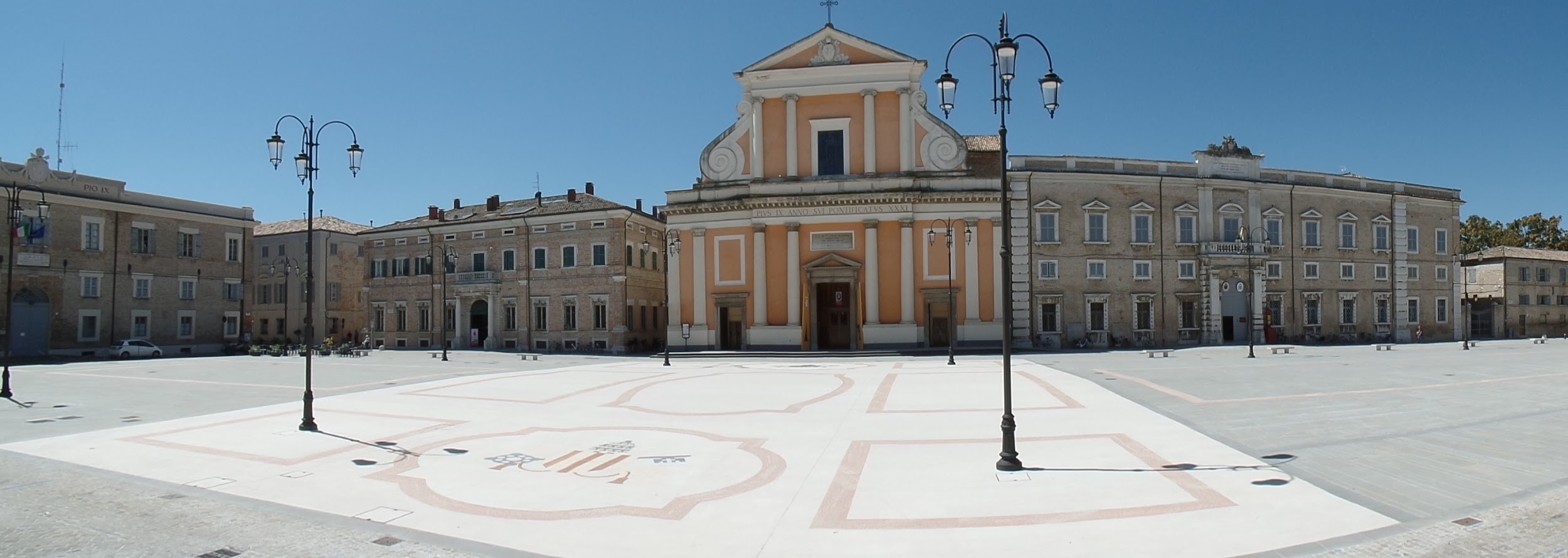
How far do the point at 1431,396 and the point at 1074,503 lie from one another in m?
14.2

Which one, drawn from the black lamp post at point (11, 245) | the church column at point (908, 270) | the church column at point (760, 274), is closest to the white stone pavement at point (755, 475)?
the black lamp post at point (11, 245)

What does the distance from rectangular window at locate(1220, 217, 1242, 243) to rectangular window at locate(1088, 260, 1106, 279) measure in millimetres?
7966

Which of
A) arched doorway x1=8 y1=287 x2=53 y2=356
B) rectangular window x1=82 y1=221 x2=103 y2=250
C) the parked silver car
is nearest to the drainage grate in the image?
the parked silver car

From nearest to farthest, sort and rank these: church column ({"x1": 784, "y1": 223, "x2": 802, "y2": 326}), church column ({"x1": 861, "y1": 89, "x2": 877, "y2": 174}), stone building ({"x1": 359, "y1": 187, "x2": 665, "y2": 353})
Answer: church column ({"x1": 784, "y1": 223, "x2": 802, "y2": 326})
church column ({"x1": 861, "y1": 89, "x2": 877, "y2": 174})
stone building ({"x1": 359, "y1": 187, "x2": 665, "y2": 353})

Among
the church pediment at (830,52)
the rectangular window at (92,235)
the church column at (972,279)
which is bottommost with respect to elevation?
the church column at (972,279)

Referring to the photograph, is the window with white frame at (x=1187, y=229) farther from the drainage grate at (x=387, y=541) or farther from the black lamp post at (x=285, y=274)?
the black lamp post at (x=285, y=274)

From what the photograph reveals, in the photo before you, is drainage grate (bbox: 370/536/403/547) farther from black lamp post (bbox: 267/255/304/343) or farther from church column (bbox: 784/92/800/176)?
black lamp post (bbox: 267/255/304/343)

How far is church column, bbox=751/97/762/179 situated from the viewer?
4485 cm

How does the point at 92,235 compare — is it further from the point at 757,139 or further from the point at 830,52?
the point at 830,52

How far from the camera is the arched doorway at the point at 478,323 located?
52906 mm

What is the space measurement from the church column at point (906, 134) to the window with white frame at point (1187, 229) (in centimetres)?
1642

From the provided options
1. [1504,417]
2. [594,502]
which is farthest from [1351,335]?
[594,502]

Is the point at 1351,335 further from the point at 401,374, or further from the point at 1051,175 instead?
the point at 401,374

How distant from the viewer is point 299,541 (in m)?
7.94
